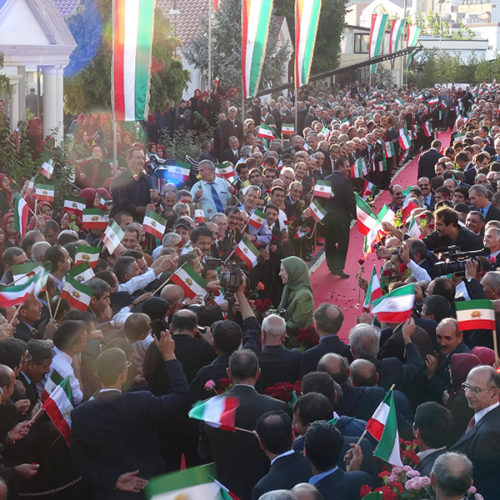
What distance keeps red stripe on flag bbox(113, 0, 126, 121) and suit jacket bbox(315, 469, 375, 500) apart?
10483 millimetres

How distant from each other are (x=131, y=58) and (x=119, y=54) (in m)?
0.20

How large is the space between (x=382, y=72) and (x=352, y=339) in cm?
5971

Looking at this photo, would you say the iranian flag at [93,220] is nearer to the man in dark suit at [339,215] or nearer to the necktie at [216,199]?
the necktie at [216,199]

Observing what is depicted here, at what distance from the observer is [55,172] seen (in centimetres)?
1647

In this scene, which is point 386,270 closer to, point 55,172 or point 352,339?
point 352,339

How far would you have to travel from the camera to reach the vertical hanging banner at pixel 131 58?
49.9ft

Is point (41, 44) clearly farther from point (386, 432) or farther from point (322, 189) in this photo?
point (386, 432)

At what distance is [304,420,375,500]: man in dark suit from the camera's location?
5695 millimetres

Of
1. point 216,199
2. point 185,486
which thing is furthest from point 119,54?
point 185,486

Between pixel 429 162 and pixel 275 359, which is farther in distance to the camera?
pixel 429 162

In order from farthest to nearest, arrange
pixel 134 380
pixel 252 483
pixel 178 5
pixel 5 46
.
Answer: pixel 178 5, pixel 5 46, pixel 134 380, pixel 252 483

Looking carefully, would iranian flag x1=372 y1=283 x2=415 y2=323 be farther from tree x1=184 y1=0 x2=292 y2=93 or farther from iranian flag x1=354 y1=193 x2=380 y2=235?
tree x1=184 y1=0 x2=292 y2=93

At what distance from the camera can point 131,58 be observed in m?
15.3

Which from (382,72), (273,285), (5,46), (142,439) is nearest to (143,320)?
(142,439)
